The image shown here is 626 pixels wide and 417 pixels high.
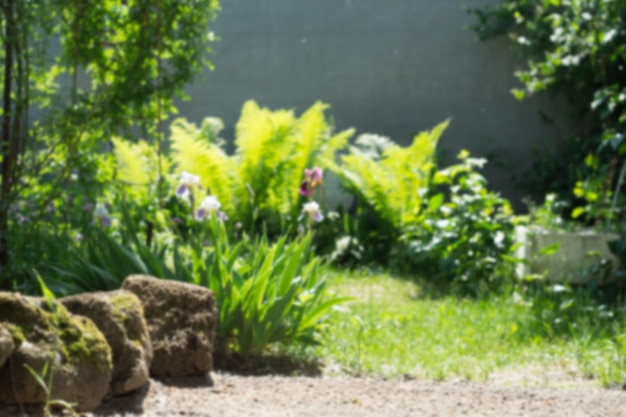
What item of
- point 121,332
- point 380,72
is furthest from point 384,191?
point 121,332

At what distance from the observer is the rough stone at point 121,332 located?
12.8ft

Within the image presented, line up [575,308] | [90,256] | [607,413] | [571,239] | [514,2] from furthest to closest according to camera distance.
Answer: [514,2] < [571,239] < [575,308] < [90,256] < [607,413]

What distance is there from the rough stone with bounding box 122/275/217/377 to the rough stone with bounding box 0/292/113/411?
2.78 ft

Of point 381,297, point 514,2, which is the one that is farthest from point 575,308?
point 514,2

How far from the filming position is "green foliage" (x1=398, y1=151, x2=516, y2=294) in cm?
841

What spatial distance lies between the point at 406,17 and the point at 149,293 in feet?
24.7

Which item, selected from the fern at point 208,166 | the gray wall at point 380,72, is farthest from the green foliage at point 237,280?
the gray wall at point 380,72

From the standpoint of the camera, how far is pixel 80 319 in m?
3.78

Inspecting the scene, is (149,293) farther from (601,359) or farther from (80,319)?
(601,359)

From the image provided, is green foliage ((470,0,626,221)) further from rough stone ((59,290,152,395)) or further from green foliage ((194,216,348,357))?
rough stone ((59,290,152,395))

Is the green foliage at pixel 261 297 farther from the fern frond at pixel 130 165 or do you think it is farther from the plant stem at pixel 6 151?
the fern frond at pixel 130 165

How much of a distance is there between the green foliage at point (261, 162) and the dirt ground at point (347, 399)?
183 inches

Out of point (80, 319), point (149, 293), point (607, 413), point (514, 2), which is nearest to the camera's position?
point (80, 319)

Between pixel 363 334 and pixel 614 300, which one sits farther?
pixel 614 300
